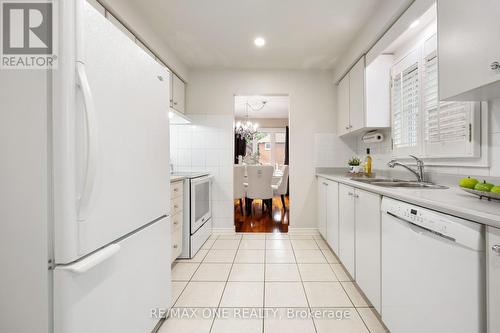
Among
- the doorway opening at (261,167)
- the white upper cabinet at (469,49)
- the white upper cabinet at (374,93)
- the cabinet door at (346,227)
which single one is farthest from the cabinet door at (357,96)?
the doorway opening at (261,167)

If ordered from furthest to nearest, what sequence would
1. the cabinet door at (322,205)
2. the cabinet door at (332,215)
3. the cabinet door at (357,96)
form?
the cabinet door at (322,205) → the cabinet door at (357,96) → the cabinet door at (332,215)

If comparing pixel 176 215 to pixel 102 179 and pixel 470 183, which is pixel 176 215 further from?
pixel 470 183

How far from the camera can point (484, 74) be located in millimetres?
975

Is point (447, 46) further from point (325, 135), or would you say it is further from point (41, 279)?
point (325, 135)

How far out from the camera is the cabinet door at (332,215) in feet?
7.80

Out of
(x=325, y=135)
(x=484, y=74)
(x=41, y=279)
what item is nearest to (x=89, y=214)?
(x=41, y=279)

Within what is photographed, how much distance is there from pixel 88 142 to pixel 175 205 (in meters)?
1.58

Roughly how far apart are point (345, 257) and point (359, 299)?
1.31ft

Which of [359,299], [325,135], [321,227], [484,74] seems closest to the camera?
[484,74]

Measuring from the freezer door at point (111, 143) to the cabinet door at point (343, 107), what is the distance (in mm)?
2378

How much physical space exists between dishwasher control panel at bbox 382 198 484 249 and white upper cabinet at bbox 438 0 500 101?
0.59 meters

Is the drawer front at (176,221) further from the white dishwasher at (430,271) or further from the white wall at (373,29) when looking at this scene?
the white wall at (373,29)

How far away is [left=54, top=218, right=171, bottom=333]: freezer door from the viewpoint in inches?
30.3

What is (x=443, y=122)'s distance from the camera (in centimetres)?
167
